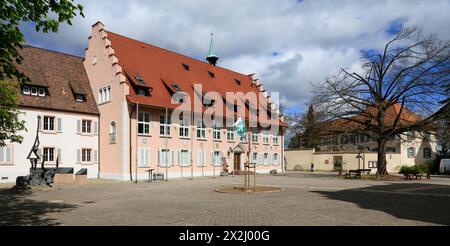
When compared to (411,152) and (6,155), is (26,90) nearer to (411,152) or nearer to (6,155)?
(6,155)

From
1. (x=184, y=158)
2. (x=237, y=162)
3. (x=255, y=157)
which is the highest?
(x=184, y=158)

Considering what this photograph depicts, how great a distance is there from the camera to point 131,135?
110ft

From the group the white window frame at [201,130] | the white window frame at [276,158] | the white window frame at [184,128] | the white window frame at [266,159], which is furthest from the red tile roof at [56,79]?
the white window frame at [276,158]

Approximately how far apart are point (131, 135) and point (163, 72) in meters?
8.78

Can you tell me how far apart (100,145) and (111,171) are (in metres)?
3.04

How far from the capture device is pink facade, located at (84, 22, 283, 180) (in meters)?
33.6

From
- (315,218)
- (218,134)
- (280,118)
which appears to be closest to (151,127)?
(218,134)

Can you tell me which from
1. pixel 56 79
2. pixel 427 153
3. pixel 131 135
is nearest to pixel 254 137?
pixel 131 135

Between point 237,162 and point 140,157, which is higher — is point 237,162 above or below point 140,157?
below

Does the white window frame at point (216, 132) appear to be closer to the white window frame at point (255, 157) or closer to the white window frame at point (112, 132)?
the white window frame at point (255, 157)

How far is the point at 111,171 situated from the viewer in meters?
34.3

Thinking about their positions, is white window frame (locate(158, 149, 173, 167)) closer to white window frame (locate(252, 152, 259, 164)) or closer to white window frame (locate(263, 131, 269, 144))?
white window frame (locate(252, 152, 259, 164))

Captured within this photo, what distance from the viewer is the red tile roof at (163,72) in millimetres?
36125
